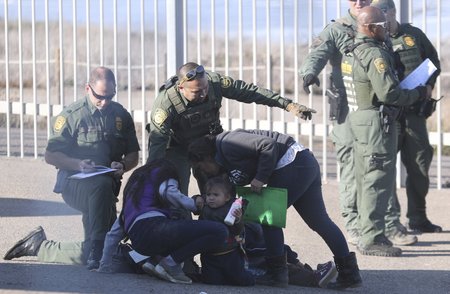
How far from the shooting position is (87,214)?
7.43 m

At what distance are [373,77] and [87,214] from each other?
81.6 inches

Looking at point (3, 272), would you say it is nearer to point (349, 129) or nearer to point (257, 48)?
point (349, 129)

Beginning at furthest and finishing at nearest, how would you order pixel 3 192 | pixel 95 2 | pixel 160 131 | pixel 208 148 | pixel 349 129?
pixel 95 2 < pixel 3 192 < pixel 349 129 < pixel 160 131 < pixel 208 148

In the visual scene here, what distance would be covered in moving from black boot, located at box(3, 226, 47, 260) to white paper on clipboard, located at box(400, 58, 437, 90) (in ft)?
8.57

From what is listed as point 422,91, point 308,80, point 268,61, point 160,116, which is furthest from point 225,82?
point 268,61

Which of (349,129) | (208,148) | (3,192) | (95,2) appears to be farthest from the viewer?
(95,2)

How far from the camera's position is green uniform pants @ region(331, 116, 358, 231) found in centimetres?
883

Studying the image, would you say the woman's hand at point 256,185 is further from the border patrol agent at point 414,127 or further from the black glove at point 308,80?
the border patrol agent at point 414,127

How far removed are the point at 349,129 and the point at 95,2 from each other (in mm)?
3060

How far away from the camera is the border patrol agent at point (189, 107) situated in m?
7.21

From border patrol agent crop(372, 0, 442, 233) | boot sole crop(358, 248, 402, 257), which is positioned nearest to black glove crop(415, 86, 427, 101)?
border patrol agent crop(372, 0, 442, 233)

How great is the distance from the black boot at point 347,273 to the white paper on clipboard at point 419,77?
1.57 m

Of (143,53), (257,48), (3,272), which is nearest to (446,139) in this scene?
(257,48)

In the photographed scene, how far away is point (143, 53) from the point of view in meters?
10.6
